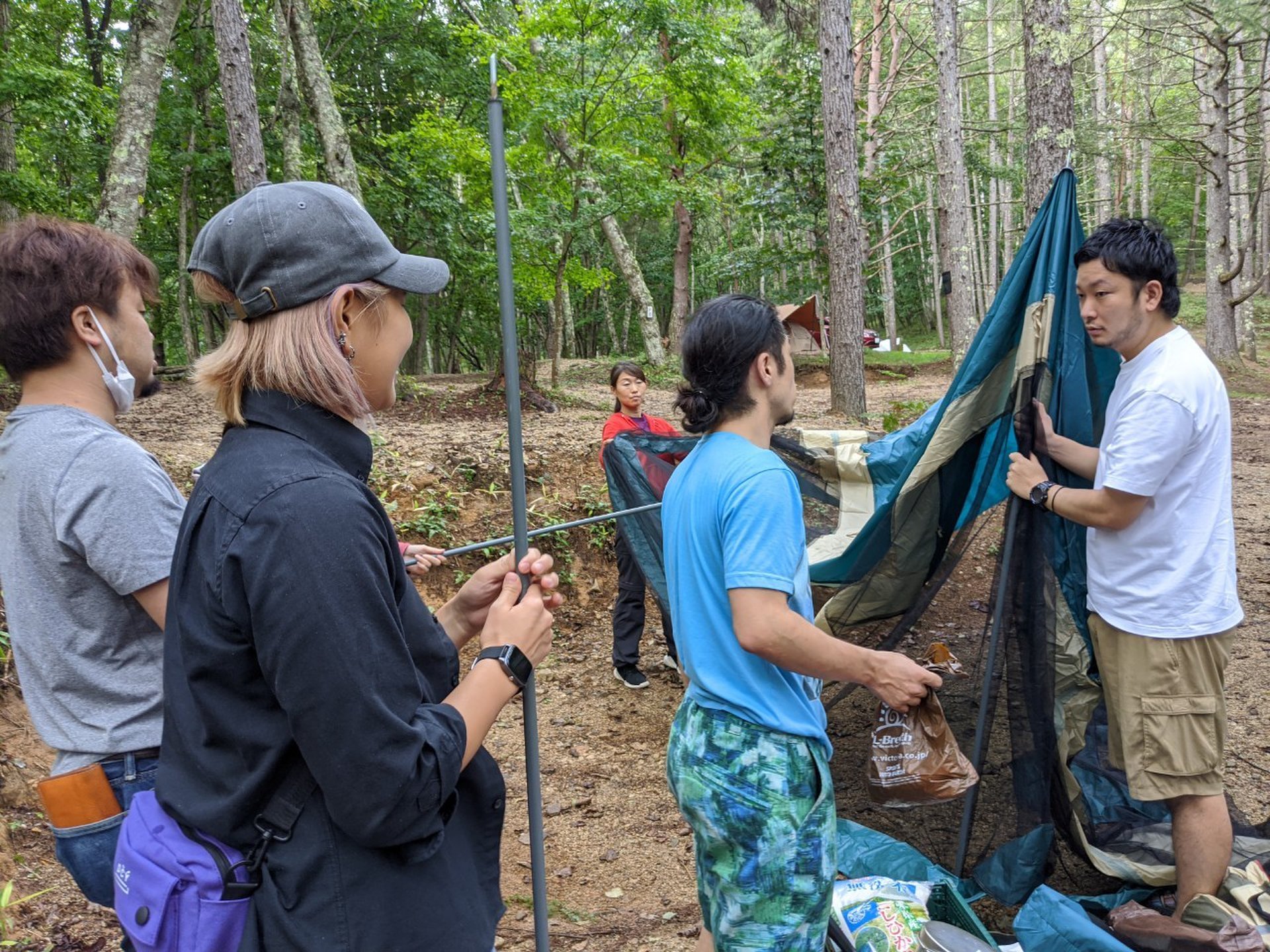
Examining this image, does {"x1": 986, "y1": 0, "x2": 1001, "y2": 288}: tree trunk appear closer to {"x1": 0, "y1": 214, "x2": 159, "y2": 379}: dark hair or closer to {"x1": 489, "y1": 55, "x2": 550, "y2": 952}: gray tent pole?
{"x1": 489, "y1": 55, "x2": 550, "y2": 952}: gray tent pole

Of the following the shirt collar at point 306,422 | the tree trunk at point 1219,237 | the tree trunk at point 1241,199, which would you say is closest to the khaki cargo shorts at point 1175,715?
the shirt collar at point 306,422

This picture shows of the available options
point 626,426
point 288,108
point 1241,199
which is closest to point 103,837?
point 626,426

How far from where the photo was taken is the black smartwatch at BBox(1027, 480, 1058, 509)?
2.36 metres

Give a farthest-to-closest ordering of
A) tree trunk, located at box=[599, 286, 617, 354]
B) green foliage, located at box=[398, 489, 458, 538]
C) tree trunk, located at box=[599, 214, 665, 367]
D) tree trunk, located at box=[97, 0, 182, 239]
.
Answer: tree trunk, located at box=[599, 286, 617, 354]
tree trunk, located at box=[599, 214, 665, 367]
tree trunk, located at box=[97, 0, 182, 239]
green foliage, located at box=[398, 489, 458, 538]

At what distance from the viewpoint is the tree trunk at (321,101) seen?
755 cm

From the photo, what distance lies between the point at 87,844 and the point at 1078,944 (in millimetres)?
2354

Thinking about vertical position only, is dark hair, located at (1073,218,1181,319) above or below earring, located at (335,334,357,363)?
above

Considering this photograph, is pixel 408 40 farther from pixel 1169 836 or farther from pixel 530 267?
pixel 1169 836

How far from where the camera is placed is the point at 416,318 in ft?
77.3

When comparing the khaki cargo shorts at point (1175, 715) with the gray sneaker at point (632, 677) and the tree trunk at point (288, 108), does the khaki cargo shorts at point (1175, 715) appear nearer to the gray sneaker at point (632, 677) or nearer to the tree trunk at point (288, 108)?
the gray sneaker at point (632, 677)

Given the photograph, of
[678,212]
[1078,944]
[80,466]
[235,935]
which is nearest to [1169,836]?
[1078,944]

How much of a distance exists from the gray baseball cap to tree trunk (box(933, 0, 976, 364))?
13.3m

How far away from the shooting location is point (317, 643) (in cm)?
92

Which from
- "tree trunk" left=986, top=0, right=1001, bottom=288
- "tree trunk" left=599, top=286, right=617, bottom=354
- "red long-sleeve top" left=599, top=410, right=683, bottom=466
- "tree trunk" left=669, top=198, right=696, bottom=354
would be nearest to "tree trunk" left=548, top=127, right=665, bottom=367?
"tree trunk" left=669, top=198, right=696, bottom=354
